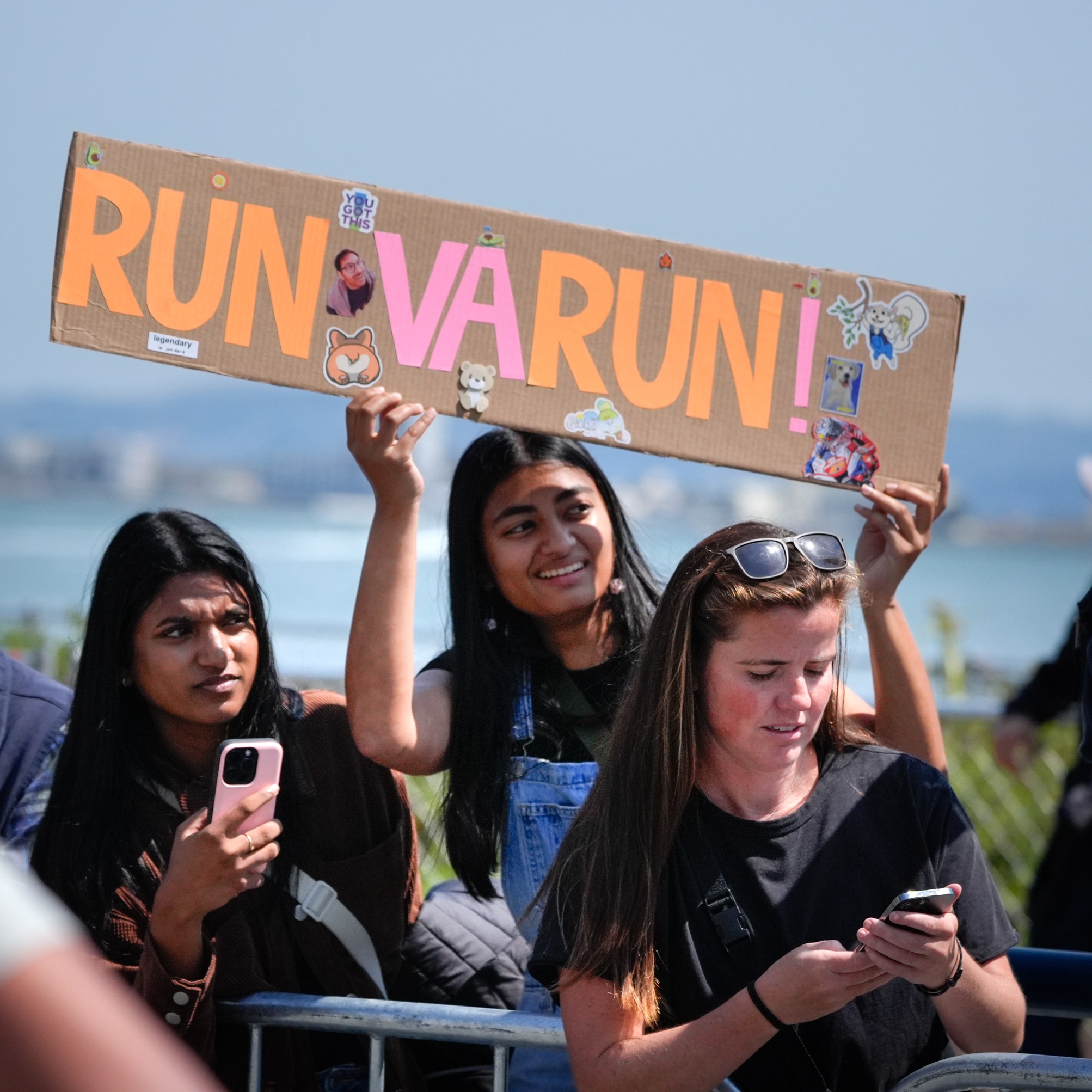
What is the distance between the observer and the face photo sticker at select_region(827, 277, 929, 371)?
249 cm

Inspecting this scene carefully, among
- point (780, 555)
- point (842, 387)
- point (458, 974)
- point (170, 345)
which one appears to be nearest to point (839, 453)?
point (842, 387)

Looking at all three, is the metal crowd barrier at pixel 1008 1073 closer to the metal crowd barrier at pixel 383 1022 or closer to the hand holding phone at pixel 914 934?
the hand holding phone at pixel 914 934

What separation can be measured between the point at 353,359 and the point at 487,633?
0.65 meters

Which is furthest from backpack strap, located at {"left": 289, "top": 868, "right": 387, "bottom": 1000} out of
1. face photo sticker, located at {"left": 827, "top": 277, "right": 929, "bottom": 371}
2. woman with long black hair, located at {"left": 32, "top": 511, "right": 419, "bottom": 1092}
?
face photo sticker, located at {"left": 827, "top": 277, "right": 929, "bottom": 371}

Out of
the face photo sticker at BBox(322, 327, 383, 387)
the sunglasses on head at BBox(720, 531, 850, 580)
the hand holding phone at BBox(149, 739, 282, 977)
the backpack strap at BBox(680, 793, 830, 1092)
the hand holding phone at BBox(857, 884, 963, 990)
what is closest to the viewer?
the hand holding phone at BBox(857, 884, 963, 990)

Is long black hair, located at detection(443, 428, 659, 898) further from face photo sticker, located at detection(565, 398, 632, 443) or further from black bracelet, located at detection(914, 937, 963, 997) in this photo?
black bracelet, located at detection(914, 937, 963, 997)

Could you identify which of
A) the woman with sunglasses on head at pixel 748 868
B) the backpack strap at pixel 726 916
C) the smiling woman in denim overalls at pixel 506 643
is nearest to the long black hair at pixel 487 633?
the smiling woman in denim overalls at pixel 506 643

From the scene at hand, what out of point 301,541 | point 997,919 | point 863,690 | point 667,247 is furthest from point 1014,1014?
point 301,541

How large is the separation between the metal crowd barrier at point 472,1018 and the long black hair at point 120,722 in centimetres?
36

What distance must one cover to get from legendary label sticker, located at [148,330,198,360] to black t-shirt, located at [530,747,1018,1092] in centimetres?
113

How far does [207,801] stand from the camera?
8.23ft

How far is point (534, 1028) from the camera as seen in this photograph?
2148mm

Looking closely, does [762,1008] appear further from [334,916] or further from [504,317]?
[504,317]

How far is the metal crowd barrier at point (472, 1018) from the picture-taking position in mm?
2143
